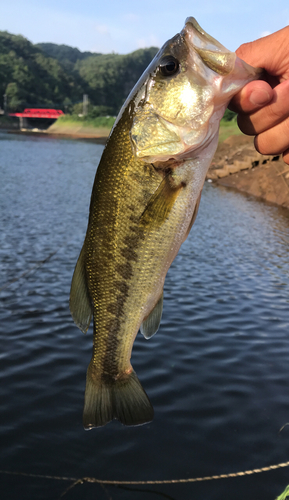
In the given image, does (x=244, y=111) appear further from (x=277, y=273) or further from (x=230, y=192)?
(x=230, y=192)

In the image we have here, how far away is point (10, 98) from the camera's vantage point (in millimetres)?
164375

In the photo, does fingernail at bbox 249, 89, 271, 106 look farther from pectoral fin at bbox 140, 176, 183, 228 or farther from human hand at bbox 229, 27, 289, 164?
pectoral fin at bbox 140, 176, 183, 228

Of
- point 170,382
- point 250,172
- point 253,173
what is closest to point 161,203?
point 170,382

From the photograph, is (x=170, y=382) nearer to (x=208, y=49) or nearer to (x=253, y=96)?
(x=253, y=96)

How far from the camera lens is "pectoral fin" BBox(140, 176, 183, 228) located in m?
2.89

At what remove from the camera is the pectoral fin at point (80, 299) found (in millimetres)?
3336

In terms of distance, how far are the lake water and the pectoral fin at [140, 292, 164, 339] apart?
2.52 metres

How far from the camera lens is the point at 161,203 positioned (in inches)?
114

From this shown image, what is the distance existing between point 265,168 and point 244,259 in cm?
1765

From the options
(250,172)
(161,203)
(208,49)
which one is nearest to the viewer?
(208,49)

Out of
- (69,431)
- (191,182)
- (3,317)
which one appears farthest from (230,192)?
(191,182)

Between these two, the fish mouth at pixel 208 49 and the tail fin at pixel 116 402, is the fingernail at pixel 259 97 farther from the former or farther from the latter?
the tail fin at pixel 116 402

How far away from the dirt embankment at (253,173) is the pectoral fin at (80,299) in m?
24.5

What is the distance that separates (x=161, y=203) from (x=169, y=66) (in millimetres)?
915
